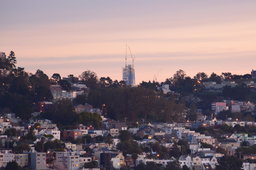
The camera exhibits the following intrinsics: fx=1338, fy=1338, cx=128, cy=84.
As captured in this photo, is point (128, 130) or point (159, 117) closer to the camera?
point (128, 130)

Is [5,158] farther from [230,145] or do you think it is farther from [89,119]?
[230,145]

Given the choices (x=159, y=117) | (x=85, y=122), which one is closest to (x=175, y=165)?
(x=85, y=122)

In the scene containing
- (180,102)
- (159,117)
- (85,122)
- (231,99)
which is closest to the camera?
(85,122)

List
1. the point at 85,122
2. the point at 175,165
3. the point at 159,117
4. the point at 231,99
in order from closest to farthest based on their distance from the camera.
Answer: the point at 175,165
the point at 85,122
the point at 159,117
the point at 231,99

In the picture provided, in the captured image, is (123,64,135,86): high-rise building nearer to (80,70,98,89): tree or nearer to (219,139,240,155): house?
(80,70,98,89): tree

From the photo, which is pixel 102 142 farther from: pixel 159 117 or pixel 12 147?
pixel 159 117

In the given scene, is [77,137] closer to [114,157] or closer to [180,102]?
[114,157]

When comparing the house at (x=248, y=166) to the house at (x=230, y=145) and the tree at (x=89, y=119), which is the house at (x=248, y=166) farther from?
the tree at (x=89, y=119)

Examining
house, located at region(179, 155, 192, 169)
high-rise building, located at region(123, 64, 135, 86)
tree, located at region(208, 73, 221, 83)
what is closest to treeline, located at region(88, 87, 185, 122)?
house, located at region(179, 155, 192, 169)

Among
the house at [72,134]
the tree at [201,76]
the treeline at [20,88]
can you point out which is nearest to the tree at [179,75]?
the tree at [201,76]
